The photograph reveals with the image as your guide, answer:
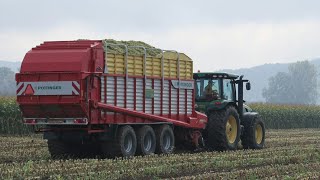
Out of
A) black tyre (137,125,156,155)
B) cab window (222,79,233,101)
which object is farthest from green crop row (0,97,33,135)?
black tyre (137,125,156,155)

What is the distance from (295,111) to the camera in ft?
175

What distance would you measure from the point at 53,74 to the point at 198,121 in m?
5.89

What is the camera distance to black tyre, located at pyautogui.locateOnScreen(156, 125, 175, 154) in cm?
2009

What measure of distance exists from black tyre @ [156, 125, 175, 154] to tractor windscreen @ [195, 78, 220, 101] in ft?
8.42

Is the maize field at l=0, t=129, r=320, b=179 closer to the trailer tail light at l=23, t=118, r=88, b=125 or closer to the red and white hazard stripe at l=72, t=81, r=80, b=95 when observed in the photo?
the trailer tail light at l=23, t=118, r=88, b=125

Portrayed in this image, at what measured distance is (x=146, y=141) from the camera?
64.7 feet

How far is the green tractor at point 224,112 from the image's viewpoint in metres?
22.1

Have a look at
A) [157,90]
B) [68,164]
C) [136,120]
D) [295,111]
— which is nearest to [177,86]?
[157,90]

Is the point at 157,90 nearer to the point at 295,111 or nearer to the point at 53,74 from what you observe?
the point at 53,74

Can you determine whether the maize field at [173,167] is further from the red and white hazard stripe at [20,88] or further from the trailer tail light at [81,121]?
the red and white hazard stripe at [20,88]

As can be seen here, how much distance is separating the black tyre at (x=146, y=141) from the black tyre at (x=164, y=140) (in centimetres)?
21

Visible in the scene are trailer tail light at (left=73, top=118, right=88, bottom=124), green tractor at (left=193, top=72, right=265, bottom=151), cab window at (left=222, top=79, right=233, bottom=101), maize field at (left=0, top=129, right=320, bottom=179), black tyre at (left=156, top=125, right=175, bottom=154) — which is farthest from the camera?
cab window at (left=222, top=79, right=233, bottom=101)

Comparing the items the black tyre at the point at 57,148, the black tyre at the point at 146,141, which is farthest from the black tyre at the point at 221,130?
the black tyre at the point at 57,148

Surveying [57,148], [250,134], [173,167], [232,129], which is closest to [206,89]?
[232,129]
